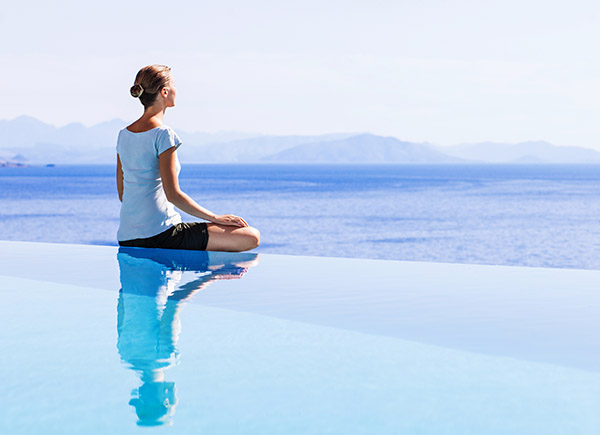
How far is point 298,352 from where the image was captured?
2662mm

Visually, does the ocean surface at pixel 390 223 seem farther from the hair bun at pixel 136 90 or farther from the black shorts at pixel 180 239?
the hair bun at pixel 136 90

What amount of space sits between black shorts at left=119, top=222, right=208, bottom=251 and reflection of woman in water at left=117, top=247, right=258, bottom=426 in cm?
13

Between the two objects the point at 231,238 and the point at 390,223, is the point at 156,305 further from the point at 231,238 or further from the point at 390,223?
the point at 390,223

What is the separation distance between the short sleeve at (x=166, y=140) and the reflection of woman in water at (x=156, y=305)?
0.79 metres

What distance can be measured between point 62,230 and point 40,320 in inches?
1243

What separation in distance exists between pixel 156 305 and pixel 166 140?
1201 mm

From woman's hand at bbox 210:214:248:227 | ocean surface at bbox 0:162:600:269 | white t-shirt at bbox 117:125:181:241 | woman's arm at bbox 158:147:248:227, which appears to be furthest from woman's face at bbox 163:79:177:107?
ocean surface at bbox 0:162:600:269

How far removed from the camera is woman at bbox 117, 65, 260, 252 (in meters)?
4.26

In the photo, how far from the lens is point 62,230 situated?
33094 millimetres

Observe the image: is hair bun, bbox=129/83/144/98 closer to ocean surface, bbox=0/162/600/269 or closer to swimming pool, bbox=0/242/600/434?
swimming pool, bbox=0/242/600/434

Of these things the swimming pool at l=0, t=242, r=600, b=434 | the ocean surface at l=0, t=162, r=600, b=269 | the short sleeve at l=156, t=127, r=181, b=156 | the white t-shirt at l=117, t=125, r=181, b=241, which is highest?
the short sleeve at l=156, t=127, r=181, b=156

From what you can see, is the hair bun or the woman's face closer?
the hair bun

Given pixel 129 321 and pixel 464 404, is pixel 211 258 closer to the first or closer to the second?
pixel 129 321

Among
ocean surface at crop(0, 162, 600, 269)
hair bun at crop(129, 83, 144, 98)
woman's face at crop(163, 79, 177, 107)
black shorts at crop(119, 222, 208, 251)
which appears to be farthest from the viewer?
ocean surface at crop(0, 162, 600, 269)
